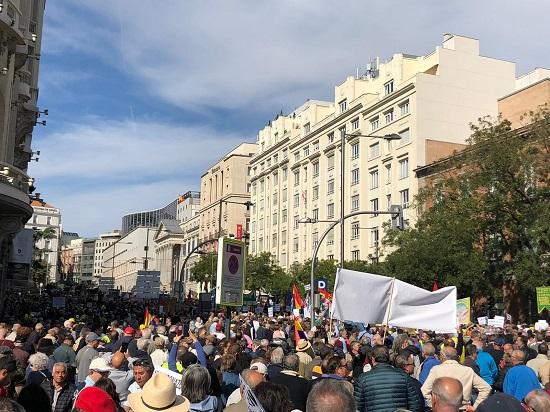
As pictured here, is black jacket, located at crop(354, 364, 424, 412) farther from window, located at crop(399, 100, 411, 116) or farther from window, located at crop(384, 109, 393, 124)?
window, located at crop(384, 109, 393, 124)

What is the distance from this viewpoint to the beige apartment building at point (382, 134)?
50750mm

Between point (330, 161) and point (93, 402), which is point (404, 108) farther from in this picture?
point (93, 402)

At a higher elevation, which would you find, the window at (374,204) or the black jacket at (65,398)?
the window at (374,204)

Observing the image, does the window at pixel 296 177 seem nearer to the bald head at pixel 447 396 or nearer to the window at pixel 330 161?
the window at pixel 330 161

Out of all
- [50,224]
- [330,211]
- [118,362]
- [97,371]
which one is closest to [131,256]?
[50,224]

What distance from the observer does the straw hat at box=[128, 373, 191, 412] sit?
450 cm

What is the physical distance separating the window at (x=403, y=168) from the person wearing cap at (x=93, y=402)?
4772 centimetres

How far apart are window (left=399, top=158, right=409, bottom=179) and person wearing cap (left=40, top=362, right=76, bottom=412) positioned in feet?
150

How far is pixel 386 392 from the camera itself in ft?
21.4

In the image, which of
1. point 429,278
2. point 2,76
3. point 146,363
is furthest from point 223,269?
point 429,278

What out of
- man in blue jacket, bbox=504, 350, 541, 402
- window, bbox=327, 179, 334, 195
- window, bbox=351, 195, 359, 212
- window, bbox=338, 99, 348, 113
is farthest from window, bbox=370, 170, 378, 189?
man in blue jacket, bbox=504, 350, 541, 402

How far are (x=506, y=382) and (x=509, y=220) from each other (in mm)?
28612

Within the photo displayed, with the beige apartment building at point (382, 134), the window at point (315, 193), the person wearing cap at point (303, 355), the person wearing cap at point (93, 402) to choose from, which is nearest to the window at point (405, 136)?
the beige apartment building at point (382, 134)

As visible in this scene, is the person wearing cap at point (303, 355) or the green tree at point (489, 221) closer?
the person wearing cap at point (303, 355)
